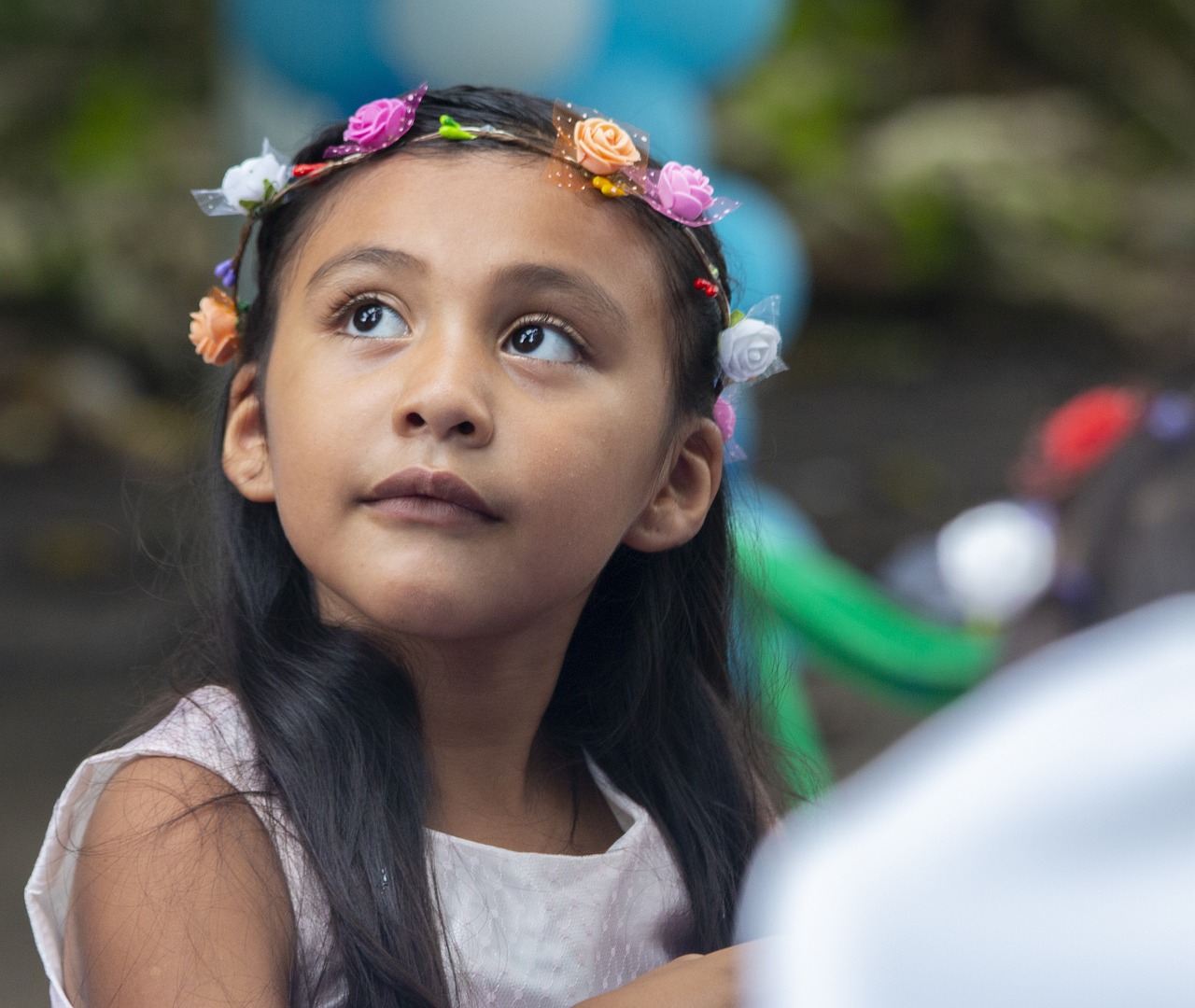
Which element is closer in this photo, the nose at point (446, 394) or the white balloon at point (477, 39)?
the nose at point (446, 394)

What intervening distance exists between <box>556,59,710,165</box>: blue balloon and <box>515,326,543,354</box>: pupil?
1.78 meters

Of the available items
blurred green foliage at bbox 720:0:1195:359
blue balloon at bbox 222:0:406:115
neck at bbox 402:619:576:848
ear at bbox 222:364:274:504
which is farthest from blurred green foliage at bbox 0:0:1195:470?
neck at bbox 402:619:576:848

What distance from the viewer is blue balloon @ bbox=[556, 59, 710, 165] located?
3.19m

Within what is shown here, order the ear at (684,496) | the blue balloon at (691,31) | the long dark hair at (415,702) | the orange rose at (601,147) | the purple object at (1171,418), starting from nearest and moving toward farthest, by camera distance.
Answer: the long dark hair at (415,702), the orange rose at (601,147), the ear at (684,496), the purple object at (1171,418), the blue balloon at (691,31)

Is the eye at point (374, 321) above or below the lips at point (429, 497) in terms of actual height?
above

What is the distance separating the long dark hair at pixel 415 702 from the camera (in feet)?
4.32

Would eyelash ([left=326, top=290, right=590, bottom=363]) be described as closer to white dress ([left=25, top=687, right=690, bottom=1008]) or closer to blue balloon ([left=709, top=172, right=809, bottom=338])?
white dress ([left=25, top=687, right=690, bottom=1008])

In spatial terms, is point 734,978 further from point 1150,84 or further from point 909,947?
point 1150,84

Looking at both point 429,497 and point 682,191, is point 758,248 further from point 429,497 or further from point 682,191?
point 429,497

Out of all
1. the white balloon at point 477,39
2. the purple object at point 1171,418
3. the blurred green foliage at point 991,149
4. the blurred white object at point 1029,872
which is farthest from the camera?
the blurred green foliage at point 991,149

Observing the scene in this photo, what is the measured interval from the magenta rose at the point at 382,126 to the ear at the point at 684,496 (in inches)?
17.3

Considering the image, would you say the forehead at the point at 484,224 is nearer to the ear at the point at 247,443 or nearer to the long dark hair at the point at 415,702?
the long dark hair at the point at 415,702

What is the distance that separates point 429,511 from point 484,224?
11.3 inches

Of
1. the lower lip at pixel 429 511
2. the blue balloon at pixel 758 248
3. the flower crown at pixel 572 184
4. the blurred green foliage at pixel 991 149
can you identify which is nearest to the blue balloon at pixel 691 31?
the blue balloon at pixel 758 248
